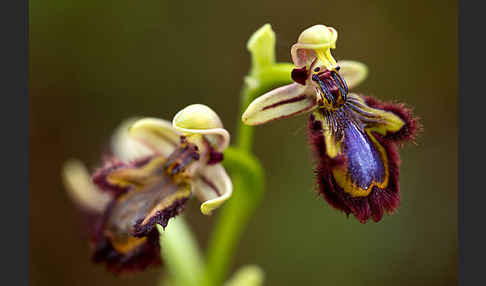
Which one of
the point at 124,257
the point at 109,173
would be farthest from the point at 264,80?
the point at 124,257

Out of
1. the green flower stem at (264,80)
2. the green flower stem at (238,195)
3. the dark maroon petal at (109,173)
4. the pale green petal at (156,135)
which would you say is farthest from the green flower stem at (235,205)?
the dark maroon petal at (109,173)

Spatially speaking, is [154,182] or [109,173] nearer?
[154,182]

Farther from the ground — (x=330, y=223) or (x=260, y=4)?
(x=260, y=4)

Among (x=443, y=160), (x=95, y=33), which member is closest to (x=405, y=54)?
(x=443, y=160)

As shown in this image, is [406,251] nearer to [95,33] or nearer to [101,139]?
[101,139]

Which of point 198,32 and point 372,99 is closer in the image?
point 372,99

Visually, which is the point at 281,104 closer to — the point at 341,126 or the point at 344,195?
the point at 341,126

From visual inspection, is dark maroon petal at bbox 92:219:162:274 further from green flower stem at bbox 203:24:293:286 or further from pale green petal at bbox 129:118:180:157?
green flower stem at bbox 203:24:293:286
